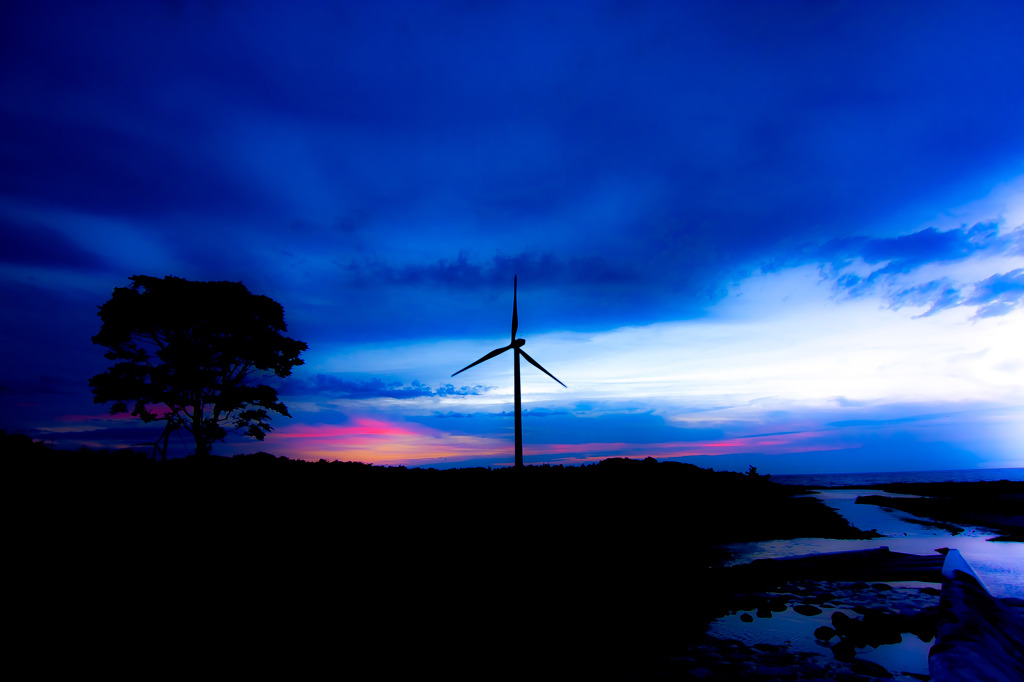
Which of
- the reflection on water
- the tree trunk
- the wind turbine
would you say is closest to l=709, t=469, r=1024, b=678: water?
the reflection on water

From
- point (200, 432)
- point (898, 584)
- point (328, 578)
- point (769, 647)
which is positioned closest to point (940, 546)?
point (898, 584)

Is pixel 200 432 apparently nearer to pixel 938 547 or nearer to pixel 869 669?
pixel 869 669

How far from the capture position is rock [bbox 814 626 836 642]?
1085 cm

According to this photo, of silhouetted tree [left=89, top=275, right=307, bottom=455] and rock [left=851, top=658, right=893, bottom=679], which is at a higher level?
silhouetted tree [left=89, top=275, right=307, bottom=455]

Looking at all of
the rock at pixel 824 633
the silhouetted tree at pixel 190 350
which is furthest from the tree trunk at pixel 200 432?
the rock at pixel 824 633

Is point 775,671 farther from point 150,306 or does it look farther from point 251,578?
point 150,306

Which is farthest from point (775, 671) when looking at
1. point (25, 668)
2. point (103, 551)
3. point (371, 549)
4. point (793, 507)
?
point (793, 507)

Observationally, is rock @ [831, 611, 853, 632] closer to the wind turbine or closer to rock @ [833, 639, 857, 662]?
rock @ [833, 639, 857, 662]

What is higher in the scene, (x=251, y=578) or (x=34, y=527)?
(x=34, y=527)

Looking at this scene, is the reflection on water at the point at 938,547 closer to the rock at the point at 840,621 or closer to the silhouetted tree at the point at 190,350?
the rock at the point at 840,621

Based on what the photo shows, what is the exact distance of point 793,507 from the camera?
39.8 m

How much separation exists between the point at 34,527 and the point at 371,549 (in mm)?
8591

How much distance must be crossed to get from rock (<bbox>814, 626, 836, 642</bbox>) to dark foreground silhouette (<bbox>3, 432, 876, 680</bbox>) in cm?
275

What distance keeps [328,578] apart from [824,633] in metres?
12.9
